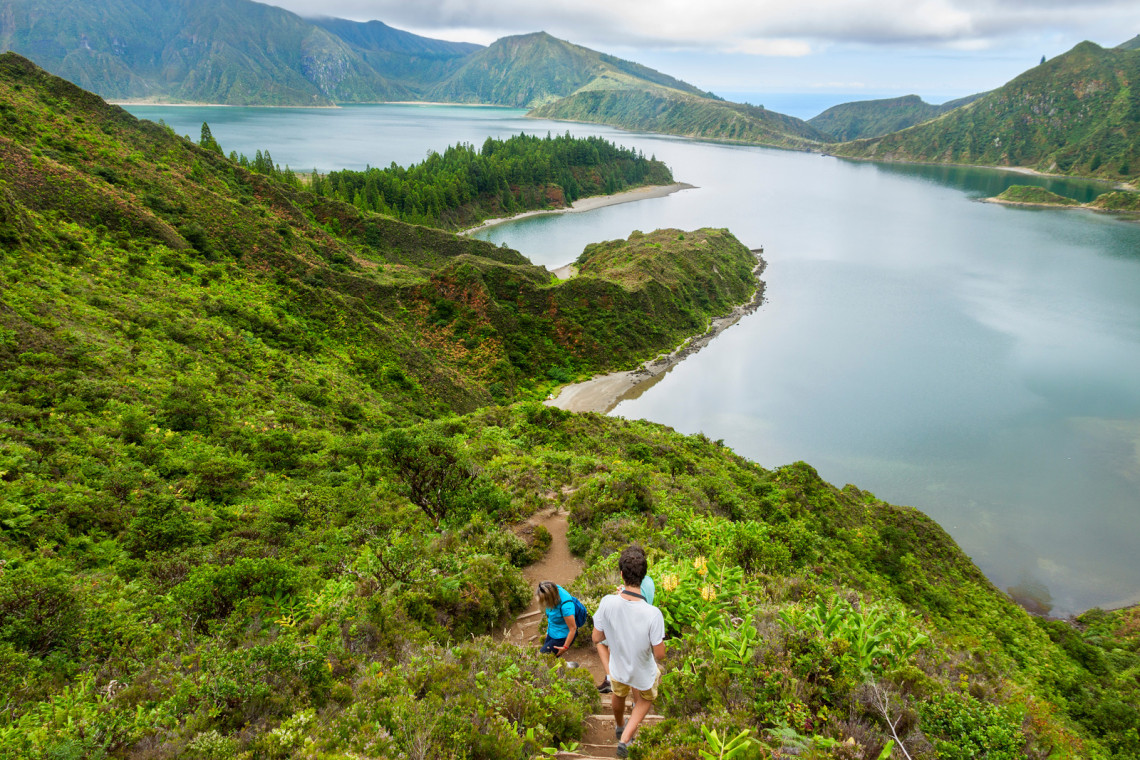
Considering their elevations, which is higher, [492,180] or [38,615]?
[492,180]

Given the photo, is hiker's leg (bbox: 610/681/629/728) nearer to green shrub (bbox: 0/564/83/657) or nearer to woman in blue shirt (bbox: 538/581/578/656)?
woman in blue shirt (bbox: 538/581/578/656)

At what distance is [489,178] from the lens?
11950 cm

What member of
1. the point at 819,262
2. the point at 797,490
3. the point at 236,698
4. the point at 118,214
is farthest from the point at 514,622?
the point at 819,262

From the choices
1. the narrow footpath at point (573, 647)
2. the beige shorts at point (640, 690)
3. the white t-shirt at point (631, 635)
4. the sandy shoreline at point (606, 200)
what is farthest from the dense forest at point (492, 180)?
the beige shorts at point (640, 690)

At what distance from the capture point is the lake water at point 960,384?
100 feet

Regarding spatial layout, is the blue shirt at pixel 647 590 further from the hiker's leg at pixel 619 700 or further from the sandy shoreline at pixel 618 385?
the sandy shoreline at pixel 618 385

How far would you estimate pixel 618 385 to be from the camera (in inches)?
1866

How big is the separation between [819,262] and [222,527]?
96691 mm

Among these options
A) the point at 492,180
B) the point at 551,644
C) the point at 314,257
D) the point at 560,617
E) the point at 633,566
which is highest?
the point at 492,180

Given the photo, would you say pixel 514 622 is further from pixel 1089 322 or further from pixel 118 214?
pixel 1089 322

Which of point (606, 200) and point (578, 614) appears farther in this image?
point (606, 200)

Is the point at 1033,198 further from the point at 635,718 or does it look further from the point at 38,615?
the point at 38,615

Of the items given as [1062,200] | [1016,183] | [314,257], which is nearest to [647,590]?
[314,257]

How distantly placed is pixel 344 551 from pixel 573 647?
6.03 meters
